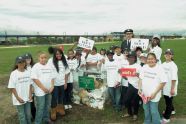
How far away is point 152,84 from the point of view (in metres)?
6.09

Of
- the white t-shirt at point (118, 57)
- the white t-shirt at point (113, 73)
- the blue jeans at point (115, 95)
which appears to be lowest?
the blue jeans at point (115, 95)

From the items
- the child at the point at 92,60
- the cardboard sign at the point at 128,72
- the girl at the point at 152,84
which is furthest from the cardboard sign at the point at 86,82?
the girl at the point at 152,84

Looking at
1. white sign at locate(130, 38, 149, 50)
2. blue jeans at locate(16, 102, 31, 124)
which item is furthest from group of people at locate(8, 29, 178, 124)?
white sign at locate(130, 38, 149, 50)

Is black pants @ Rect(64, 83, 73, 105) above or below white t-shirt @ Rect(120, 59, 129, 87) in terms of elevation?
below

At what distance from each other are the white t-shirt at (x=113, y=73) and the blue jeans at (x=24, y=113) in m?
2.52

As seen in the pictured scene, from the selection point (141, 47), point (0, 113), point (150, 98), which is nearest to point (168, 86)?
point (150, 98)

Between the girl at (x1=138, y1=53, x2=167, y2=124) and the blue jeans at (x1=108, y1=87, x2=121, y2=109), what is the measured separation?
73.0 inches

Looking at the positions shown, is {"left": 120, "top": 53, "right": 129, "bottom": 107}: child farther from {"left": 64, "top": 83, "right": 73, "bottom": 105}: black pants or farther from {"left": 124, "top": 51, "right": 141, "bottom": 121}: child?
{"left": 64, "top": 83, "right": 73, "bottom": 105}: black pants

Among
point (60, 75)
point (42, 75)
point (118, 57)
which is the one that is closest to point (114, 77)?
point (118, 57)

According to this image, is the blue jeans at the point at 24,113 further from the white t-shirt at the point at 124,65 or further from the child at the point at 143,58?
the child at the point at 143,58

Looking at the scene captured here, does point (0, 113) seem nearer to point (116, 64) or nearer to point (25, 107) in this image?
point (25, 107)

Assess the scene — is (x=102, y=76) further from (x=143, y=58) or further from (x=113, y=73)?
(x=143, y=58)

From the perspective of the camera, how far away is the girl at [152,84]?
19.7 ft

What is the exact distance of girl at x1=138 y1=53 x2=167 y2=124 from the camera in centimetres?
602
